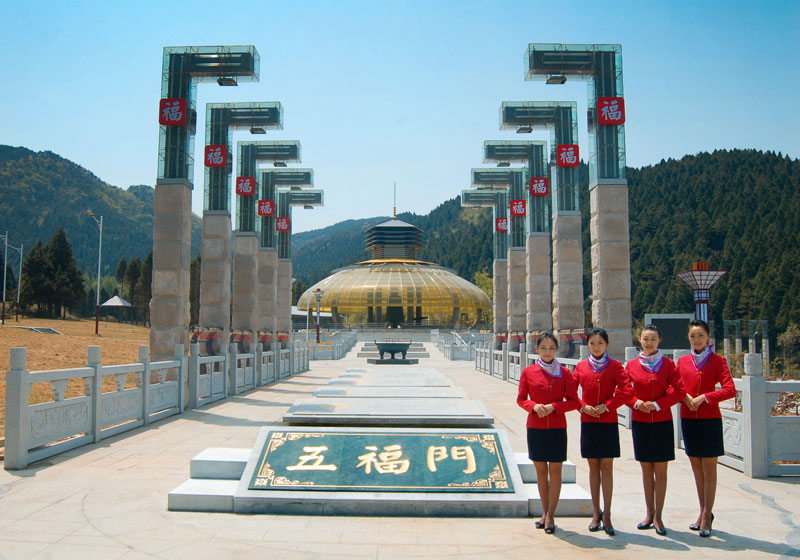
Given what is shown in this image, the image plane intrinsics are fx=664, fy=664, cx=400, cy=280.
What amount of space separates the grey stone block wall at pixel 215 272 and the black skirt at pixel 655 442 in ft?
50.7

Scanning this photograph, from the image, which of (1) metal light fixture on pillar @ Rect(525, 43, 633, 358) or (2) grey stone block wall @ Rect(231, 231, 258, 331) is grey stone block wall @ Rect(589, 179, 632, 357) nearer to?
(1) metal light fixture on pillar @ Rect(525, 43, 633, 358)

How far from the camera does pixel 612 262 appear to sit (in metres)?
16.2

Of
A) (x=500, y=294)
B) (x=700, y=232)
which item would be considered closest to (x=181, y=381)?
(x=500, y=294)

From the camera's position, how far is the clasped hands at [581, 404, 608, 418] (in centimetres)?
498

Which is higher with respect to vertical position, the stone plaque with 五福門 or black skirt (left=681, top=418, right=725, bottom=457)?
black skirt (left=681, top=418, right=725, bottom=457)

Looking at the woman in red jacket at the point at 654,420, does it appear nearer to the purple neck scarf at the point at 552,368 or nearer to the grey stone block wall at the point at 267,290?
the purple neck scarf at the point at 552,368

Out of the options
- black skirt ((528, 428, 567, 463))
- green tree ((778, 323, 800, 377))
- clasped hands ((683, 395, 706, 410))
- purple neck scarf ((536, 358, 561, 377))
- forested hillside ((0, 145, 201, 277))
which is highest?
forested hillside ((0, 145, 201, 277))

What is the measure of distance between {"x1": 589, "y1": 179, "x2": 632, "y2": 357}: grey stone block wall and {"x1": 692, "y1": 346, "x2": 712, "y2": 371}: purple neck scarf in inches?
423

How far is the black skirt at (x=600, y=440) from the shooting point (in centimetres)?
501

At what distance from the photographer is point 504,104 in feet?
72.4

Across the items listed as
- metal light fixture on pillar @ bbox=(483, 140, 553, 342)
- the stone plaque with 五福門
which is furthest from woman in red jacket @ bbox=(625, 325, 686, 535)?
metal light fixture on pillar @ bbox=(483, 140, 553, 342)

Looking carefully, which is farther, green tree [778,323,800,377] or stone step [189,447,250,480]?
green tree [778,323,800,377]

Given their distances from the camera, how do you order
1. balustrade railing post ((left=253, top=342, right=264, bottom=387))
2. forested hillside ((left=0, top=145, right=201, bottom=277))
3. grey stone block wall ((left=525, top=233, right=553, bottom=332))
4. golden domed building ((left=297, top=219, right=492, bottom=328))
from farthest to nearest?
forested hillside ((left=0, top=145, right=201, bottom=277)) < golden domed building ((left=297, top=219, right=492, bottom=328)) < grey stone block wall ((left=525, top=233, right=553, bottom=332)) < balustrade railing post ((left=253, top=342, right=264, bottom=387))

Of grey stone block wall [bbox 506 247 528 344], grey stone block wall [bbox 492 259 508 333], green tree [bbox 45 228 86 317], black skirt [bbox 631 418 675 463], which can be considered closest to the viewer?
black skirt [bbox 631 418 675 463]
